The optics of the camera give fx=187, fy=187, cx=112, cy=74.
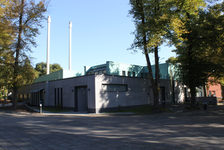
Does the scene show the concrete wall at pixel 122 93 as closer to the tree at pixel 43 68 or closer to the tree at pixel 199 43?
the tree at pixel 199 43

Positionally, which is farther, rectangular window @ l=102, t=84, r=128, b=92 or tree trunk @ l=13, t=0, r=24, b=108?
tree trunk @ l=13, t=0, r=24, b=108

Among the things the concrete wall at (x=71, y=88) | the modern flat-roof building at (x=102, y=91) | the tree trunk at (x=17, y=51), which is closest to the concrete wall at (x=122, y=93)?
the modern flat-roof building at (x=102, y=91)

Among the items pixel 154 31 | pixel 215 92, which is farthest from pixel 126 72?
pixel 215 92

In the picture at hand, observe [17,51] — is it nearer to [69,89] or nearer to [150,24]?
[69,89]

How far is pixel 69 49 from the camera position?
52719mm

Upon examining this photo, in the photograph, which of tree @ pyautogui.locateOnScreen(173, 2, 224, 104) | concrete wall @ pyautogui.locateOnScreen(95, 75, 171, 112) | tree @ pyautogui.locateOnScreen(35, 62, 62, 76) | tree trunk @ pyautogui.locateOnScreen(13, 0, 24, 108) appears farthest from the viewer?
tree @ pyautogui.locateOnScreen(35, 62, 62, 76)

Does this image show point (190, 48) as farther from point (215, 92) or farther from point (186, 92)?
point (215, 92)

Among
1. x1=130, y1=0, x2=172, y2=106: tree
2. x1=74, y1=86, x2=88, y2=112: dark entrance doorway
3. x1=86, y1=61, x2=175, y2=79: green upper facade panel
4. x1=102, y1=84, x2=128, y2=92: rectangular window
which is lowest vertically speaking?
x1=74, y1=86, x2=88, y2=112: dark entrance doorway

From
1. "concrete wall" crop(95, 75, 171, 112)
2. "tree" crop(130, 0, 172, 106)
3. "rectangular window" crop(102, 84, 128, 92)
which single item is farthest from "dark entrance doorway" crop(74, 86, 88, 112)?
"tree" crop(130, 0, 172, 106)

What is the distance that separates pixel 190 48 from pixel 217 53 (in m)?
3.66

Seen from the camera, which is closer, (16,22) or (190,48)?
(190,48)

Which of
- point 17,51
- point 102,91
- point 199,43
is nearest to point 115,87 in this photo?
point 102,91

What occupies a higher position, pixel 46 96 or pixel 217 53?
pixel 217 53

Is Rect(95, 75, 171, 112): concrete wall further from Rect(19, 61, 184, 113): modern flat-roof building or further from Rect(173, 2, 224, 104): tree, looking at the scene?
Rect(173, 2, 224, 104): tree
